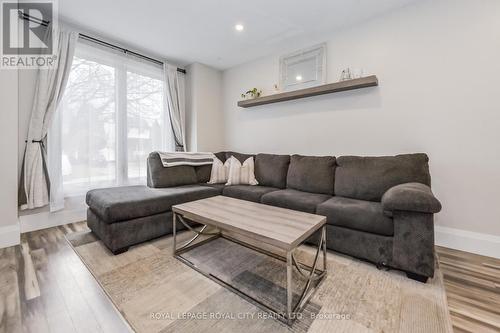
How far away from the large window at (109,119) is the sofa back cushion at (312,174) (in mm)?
2305

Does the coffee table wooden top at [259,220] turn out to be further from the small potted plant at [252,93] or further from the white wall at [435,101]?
the small potted plant at [252,93]

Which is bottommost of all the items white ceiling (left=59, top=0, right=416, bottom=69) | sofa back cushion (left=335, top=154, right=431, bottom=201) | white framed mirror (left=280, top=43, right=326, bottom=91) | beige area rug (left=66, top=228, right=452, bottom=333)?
beige area rug (left=66, top=228, right=452, bottom=333)

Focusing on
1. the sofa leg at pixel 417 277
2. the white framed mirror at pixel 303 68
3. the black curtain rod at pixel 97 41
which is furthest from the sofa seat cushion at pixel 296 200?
the black curtain rod at pixel 97 41

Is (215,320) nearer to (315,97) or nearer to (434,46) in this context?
(315,97)

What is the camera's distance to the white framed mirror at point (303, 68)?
2951mm

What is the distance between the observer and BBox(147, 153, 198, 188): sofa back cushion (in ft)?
9.52

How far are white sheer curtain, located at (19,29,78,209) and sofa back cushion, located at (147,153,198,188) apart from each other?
1.15m

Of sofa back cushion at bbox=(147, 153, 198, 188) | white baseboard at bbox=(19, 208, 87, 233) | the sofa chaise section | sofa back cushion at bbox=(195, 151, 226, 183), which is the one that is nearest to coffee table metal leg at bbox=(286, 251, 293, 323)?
the sofa chaise section

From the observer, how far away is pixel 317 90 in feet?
9.28

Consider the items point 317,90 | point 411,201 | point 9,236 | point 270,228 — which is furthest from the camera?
point 317,90

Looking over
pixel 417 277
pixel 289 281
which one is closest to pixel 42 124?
pixel 289 281

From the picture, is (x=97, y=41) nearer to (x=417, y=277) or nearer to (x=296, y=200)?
(x=296, y=200)

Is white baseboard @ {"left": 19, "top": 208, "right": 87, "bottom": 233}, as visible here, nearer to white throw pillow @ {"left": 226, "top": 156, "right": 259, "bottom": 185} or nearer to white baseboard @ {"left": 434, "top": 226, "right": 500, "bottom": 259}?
white throw pillow @ {"left": 226, "top": 156, "right": 259, "bottom": 185}

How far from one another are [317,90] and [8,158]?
11.7 ft
